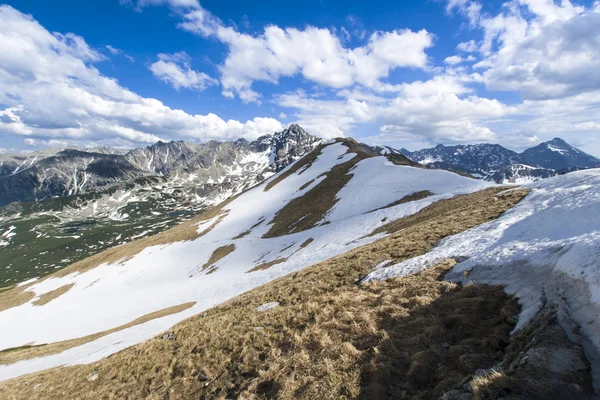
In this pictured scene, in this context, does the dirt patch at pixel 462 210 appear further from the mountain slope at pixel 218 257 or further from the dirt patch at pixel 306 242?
the dirt patch at pixel 306 242

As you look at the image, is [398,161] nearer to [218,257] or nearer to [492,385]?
[218,257]

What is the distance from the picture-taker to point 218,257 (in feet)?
179

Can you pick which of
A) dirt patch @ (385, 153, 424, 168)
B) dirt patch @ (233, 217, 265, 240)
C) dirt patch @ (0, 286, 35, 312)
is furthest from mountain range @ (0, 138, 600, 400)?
dirt patch @ (0, 286, 35, 312)

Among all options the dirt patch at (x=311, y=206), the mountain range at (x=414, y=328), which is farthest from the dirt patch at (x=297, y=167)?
the mountain range at (x=414, y=328)

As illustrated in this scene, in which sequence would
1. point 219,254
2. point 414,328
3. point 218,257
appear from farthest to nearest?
1. point 219,254
2. point 218,257
3. point 414,328

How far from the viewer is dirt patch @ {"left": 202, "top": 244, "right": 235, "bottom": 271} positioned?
5368 cm

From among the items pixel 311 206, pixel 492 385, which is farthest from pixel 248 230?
pixel 492 385

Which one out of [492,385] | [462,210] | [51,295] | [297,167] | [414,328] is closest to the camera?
[492,385]

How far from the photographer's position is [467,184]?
136 feet

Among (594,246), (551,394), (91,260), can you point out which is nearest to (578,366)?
(551,394)

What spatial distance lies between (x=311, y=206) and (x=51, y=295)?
66.6 m

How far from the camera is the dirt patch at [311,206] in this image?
2175 inches

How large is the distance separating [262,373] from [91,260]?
309 feet

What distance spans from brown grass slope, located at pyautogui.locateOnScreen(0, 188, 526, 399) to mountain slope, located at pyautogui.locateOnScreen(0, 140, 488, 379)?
426 inches
